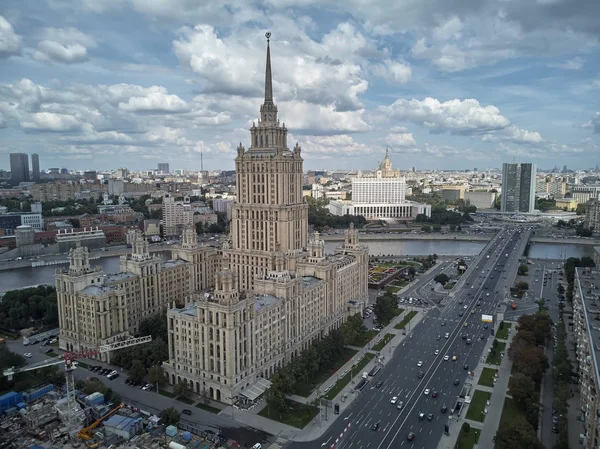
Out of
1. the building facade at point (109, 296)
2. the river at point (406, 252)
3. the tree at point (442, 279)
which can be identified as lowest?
the river at point (406, 252)

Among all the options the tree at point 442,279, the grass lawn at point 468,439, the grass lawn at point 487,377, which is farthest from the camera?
the tree at point 442,279

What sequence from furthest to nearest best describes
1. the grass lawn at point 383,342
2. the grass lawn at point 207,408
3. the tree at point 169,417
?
the grass lawn at point 383,342, the grass lawn at point 207,408, the tree at point 169,417

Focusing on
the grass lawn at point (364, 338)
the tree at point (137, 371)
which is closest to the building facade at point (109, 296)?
the tree at point (137, 371)

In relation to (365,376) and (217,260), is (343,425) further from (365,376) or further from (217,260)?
(217,260)

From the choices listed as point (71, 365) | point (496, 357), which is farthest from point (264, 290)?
point (496, 357)

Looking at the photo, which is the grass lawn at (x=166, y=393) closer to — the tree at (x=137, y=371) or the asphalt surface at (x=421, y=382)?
the tree at (x=137, y=371)

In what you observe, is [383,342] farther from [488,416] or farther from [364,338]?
[488,416]

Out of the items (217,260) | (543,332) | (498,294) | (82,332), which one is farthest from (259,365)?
Answer: (498,294)
